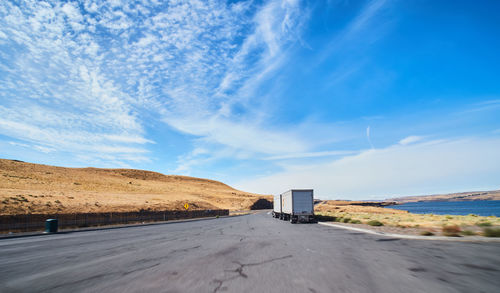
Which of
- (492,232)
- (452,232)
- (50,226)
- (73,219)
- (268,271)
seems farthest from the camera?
(73,219)

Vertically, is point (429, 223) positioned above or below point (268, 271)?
below

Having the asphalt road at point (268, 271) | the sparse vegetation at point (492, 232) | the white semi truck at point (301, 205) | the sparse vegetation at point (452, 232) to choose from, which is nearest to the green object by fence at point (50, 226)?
the asphalt road at point (268, 271)

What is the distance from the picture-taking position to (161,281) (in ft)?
20.5

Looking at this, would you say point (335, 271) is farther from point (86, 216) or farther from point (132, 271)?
point (86, 216)

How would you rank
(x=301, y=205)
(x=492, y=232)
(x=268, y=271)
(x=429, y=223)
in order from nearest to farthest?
(x=268, y=271) → (x=492, y=232) → (x=429, y=223) → (x=301, y=205)

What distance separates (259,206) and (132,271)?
11943 centimetres

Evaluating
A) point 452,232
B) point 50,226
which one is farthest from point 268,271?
point 50,226

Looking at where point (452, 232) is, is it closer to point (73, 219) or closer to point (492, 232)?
point (492, 232)

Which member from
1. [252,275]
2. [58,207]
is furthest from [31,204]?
[252,275]

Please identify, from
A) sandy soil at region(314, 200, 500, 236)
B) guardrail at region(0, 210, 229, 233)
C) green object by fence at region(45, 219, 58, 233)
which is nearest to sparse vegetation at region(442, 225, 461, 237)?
sandy soil at region(314, 200, 500, 236)

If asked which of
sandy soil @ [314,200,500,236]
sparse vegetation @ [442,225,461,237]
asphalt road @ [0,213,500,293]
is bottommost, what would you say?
sandy soil @ [314,200,500,236]

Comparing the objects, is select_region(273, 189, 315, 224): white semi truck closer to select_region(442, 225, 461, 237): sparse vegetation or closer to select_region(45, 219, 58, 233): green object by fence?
select_region(442, 225, 461, 237): sparse vegetation

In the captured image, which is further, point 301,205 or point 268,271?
point 301,205

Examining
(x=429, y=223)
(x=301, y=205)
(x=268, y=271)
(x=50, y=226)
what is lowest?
(x=429, y=223)
